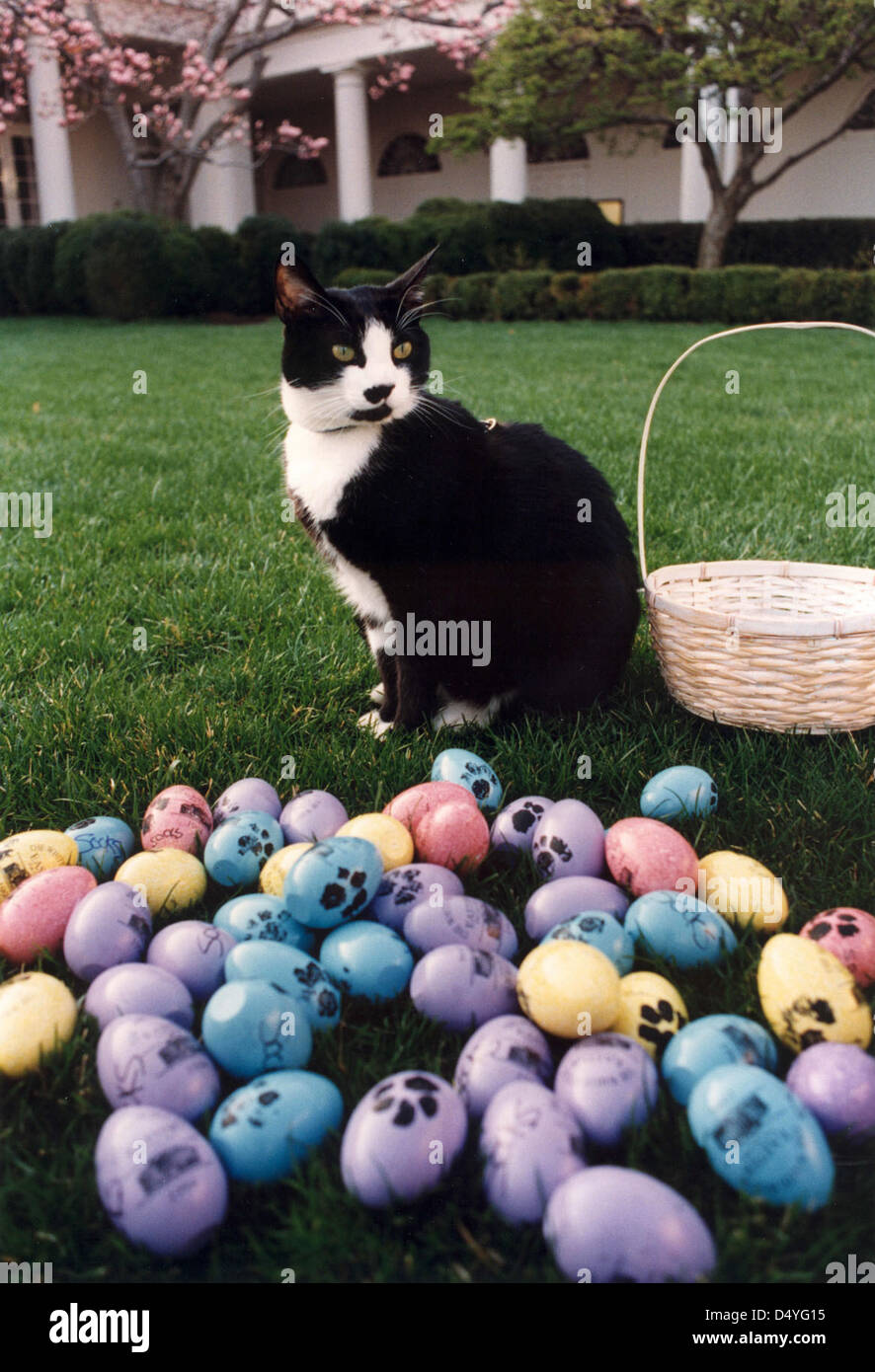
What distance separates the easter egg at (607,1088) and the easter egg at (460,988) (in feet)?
0.59

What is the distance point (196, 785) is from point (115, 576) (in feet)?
5.08

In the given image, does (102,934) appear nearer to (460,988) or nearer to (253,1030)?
(253,1030)

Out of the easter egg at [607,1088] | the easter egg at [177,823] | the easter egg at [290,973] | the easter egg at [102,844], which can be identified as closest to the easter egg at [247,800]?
the easter egg at [177,823]

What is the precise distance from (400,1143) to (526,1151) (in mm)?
147

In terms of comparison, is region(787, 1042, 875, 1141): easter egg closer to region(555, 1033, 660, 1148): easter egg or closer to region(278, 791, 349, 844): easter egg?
region(555, 1033, 660, 1148): easter egg

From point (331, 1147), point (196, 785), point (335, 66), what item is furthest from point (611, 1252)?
point (335, 66)

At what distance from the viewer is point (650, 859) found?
183cm

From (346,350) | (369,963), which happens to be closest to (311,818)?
(369,963)

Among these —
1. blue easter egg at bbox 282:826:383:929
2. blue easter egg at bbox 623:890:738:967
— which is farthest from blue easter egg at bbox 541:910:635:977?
blue easter egg at bbox 282:826:383:929

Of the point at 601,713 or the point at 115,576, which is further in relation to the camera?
the point at 115,576

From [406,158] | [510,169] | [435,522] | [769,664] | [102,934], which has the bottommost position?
[102,934]
